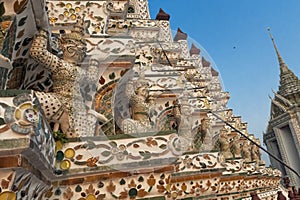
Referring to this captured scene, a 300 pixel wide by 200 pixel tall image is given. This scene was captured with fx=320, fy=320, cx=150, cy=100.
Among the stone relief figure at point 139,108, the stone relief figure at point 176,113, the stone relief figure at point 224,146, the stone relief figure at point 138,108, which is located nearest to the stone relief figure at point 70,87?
the stone relief figure at point 138,108

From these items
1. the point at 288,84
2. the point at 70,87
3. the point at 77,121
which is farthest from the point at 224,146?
the point at 288,84

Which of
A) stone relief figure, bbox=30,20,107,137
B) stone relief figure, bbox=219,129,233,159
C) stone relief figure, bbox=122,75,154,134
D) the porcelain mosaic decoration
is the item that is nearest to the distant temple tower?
stone relief figure, bbox=219,129,233,159

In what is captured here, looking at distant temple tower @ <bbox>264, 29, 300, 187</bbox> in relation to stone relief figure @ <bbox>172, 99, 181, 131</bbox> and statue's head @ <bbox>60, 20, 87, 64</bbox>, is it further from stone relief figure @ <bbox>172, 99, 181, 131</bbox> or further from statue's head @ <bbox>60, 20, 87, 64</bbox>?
statue's head @ <bbox>60, 20, 87, 64</bbox>

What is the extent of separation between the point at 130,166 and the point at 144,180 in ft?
0.87

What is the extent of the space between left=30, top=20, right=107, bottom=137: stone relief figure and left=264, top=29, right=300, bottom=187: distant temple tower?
19.4 m

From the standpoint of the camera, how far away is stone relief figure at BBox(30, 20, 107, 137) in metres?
2.95

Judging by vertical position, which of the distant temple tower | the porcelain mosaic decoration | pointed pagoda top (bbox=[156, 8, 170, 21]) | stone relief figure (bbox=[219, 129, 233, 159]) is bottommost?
the porcelain mosaic decoration

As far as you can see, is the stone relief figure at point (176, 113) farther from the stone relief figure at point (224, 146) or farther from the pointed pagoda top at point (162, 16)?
the pointed pagoda top at point (162, 16)

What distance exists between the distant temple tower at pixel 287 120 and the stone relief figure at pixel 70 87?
19.4m

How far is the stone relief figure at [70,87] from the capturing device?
2951mm

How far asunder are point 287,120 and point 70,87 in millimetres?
20596

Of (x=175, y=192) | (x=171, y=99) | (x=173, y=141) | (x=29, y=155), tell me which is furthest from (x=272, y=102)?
(x=29, y=155)

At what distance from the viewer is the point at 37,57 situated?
117 inches

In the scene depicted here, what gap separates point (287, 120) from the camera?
69.4 ft
